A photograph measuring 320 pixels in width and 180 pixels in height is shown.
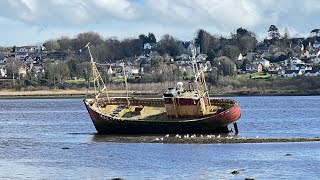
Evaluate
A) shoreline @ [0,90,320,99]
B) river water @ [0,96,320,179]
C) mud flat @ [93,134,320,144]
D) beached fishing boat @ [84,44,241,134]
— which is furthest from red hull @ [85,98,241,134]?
shoreline @ [0,90,320,99]

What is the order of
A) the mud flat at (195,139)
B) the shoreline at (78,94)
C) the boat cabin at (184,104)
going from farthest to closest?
the shoreline at (78,94), the boat cabin at (184,104), the mud flat at (195,139)

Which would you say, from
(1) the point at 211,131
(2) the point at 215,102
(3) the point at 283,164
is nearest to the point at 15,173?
(3) the point at 283,164

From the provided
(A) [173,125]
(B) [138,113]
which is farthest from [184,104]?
(B) [138,113]

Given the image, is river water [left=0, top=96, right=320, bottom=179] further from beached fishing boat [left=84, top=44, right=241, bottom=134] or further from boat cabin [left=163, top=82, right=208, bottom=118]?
boat cabin [left=163, top=82, right=208, bottom=118]

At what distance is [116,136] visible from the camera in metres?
68.1

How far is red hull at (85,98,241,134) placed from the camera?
66875 millimetres

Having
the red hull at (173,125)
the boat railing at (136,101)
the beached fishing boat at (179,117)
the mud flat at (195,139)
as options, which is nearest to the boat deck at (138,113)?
the beached fishing boat at (179,117)

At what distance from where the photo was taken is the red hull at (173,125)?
6688 centimetres

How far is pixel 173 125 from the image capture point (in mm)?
67625

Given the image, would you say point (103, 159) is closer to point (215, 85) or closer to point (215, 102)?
point (215, 102)

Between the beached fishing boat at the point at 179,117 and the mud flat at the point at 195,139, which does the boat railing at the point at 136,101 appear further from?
the mud flat at the point at 195,139

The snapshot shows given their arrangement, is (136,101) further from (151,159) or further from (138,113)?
(151,159)

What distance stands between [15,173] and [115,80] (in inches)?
5984

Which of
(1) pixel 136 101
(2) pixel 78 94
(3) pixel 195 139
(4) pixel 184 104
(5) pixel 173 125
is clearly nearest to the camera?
(3) pixel 195 139
